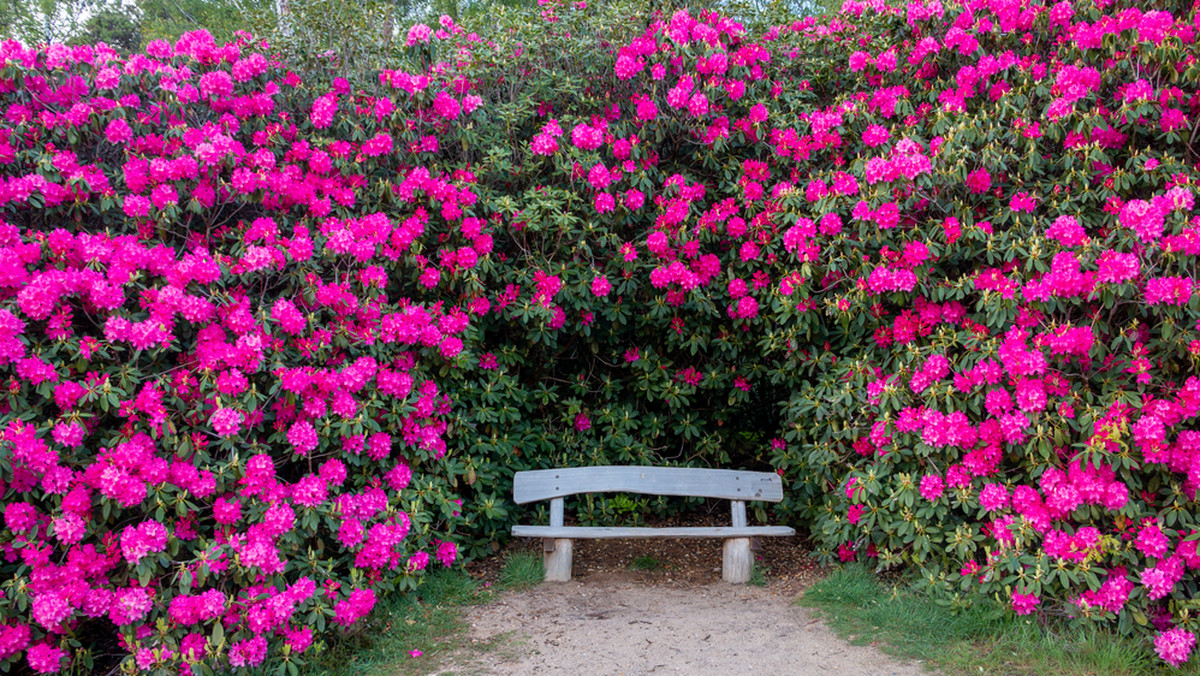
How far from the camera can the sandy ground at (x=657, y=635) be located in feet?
8.75

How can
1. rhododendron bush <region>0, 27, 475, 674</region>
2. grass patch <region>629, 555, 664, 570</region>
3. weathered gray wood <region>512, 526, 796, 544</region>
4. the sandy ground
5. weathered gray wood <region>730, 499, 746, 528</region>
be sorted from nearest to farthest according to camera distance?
rhododendron bush <region>0, 27, 475, 674</region>
the sandy ground
weathered gray wood <region>512, 526, 796, 544</region>
weathered gray wood <region>730, 499, 746, 528</region>
grass patch <region>629, 555, 664, 570</region>

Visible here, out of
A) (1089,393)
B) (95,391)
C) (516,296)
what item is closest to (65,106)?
(95,391)

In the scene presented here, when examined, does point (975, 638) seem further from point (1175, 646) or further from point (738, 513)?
point (738, 513)

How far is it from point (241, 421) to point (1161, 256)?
10.1 ft

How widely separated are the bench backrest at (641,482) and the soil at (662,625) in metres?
0.38

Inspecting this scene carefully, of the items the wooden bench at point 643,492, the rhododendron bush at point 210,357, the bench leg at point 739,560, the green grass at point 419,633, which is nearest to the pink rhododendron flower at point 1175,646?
the wooden bench at point 643,492

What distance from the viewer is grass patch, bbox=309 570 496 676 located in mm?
2674

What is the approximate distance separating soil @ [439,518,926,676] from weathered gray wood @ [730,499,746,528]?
260 millimetres

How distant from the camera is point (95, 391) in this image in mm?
2467

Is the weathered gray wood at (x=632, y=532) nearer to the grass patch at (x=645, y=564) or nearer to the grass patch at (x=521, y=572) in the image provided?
the grass patch at (x=521, y=572)

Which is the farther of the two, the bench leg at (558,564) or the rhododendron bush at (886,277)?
the bench leg at (558,564)

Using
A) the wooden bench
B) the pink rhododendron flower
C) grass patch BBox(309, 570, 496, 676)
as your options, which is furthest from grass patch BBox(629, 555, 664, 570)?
the pink rhododendron flower

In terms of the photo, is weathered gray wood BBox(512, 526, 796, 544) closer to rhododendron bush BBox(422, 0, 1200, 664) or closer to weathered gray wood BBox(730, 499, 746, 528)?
weathered gray wood BBox(730, 499, 746, 528)

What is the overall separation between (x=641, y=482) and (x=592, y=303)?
87 centimetres
